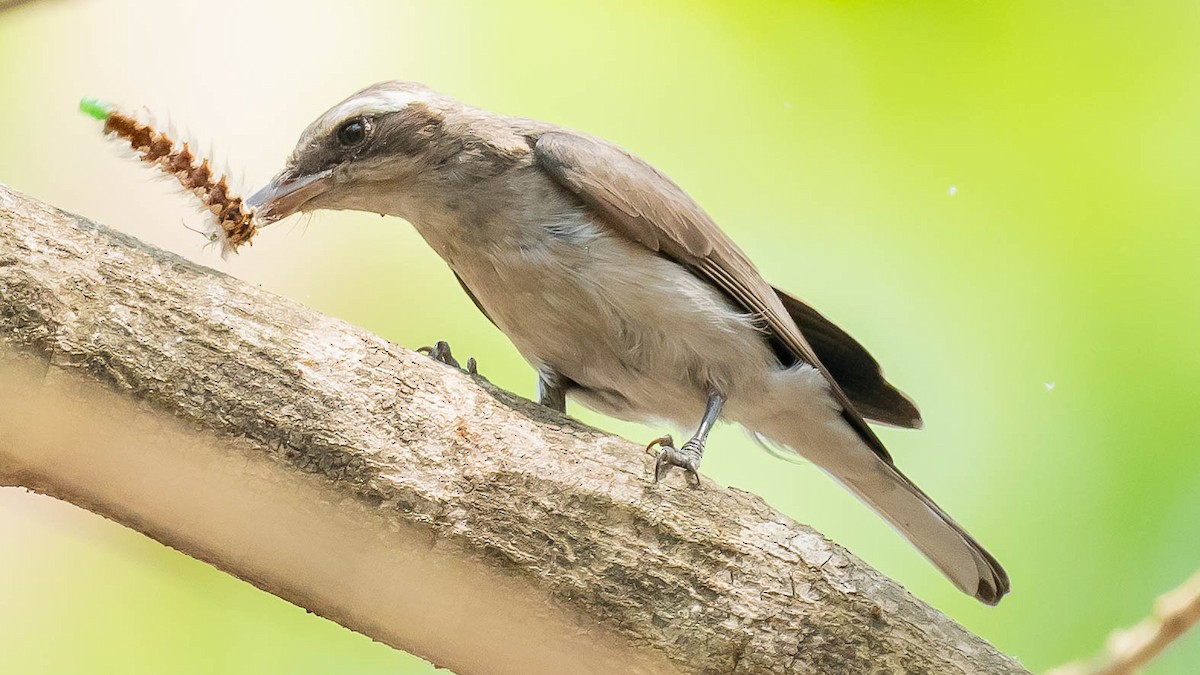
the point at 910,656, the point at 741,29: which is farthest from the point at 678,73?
the point at 910,656

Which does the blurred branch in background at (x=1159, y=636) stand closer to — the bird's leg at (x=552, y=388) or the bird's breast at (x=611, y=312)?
the bird's breast at (x=611, y=312)

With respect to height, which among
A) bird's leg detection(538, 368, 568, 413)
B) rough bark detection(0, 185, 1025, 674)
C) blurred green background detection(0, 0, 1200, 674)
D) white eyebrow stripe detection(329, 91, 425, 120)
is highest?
blurred green background detection(0, 0, 1200, 674)

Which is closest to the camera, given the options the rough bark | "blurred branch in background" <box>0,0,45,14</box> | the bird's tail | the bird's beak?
"blurred branch in background" <box>0,0,45,14</box>

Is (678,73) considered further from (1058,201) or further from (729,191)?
(1058,201)

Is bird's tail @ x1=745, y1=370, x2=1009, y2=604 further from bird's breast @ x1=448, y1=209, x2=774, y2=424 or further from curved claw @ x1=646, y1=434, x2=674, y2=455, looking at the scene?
curved claw @ x1=646, y1=434, x2=674, y2=455

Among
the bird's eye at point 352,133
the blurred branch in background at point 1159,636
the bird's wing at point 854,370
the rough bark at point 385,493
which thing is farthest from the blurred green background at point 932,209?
the blurred branch in background at point 1159,636

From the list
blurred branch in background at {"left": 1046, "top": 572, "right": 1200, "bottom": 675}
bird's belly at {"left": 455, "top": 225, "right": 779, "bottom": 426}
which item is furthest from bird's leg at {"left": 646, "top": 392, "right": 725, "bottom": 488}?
blurred branch in background at {"left": 1046, "top": 572, "right": 1200, "bottom": 675}
